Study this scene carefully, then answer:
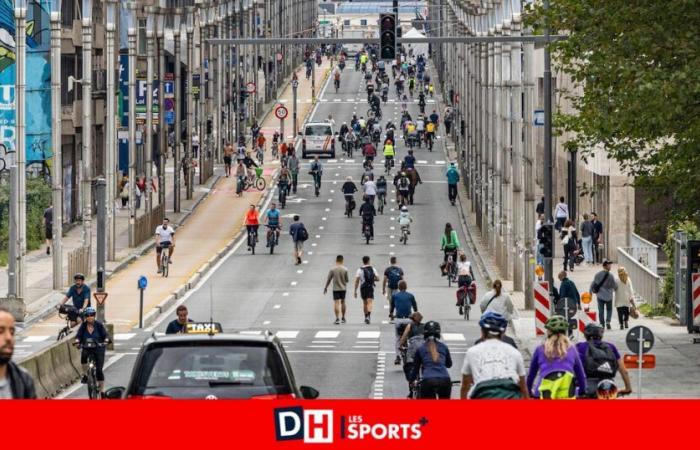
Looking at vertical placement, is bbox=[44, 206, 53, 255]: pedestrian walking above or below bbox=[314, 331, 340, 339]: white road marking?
above

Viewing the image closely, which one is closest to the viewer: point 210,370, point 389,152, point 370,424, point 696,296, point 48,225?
point 370,424

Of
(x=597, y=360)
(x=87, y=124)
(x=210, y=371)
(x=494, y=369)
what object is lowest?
(x=597, y=360)

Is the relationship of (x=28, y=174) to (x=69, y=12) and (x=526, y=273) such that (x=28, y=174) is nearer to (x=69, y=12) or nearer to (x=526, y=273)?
(x=69, y=12)

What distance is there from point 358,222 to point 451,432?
59.9m

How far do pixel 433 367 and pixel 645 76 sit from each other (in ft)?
33.9

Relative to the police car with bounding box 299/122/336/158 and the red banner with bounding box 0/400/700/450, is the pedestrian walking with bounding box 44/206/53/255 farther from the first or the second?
the red banner with bounding box 0/400/700/450

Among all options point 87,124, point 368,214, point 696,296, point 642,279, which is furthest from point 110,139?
point 696,296

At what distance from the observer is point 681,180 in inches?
1316

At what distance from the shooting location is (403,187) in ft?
249

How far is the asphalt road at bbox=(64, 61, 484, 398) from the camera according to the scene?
3522 centimetres

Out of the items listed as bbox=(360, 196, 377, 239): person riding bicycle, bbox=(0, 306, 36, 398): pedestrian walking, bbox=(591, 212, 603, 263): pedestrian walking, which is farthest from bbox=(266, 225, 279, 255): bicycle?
bbox=(0, 306, 36, 398): pedestrian walking

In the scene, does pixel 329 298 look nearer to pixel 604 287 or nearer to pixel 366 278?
pixel 366 278

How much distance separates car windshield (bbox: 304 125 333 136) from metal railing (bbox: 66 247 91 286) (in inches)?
1782

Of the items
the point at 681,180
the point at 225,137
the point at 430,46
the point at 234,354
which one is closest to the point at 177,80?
the point at 225,137
